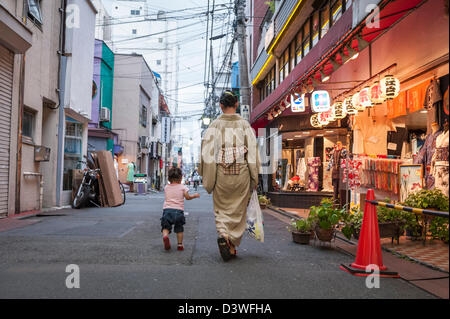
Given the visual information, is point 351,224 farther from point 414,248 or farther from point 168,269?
point 168,269

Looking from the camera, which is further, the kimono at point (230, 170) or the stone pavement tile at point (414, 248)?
the kimono at point (230, 170)

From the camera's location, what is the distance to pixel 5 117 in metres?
9.12

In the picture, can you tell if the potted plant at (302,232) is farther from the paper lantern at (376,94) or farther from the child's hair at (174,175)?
the paper lantern at (376,94)

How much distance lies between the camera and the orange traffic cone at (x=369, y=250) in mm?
4121

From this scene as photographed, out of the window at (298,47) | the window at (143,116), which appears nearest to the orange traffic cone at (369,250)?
Answer: the window at (298,47)

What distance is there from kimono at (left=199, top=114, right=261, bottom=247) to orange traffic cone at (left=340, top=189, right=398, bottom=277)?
1429mm

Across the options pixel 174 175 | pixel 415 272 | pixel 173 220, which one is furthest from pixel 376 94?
pixel 173 220

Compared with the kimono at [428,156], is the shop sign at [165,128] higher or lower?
higher

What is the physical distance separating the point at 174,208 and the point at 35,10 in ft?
27.6

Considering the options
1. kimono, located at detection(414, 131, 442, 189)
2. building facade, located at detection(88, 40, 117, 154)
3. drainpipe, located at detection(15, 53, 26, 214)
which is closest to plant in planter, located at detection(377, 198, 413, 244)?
kimono, located at detection(414, 131, 442, 189)

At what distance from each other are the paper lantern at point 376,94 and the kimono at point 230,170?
3.87 metres

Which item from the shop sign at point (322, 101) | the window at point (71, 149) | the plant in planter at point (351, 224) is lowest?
the plant in planter at point (351, 224)

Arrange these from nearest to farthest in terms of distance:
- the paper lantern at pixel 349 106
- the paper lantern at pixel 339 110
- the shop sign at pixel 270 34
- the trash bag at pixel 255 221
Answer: the trash bag at pixel 255 221, the paper lantern at pixel 349 106, the paper lantern at pixel 339 110, the shop sign at pixel 270 34

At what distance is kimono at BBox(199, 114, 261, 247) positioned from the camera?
4.92 m
